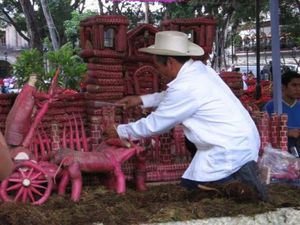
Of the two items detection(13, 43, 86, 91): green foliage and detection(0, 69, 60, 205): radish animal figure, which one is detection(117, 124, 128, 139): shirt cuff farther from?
detection(13, 43, 86, 91): green foliage

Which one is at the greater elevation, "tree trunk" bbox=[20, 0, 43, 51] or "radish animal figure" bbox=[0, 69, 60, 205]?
"tree trunk" bbox=[20, 0, 43, 51]

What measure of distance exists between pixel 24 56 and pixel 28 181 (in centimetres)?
455

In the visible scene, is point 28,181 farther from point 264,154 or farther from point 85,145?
point 264,154

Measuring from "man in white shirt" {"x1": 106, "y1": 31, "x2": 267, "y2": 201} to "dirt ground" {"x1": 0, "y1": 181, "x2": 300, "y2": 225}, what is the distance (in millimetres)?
120

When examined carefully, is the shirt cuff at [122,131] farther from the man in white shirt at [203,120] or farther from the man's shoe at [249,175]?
the man's shoe at [249,175]

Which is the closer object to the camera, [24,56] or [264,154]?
[264,154]

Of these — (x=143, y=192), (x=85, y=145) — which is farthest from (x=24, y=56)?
(x=143, y=192)

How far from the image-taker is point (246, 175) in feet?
10.2

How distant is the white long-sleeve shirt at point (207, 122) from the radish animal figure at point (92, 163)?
1.53ft

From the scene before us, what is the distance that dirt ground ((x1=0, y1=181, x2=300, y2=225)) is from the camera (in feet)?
9.48

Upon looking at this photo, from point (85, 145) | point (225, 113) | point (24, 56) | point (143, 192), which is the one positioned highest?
point (24, 56)

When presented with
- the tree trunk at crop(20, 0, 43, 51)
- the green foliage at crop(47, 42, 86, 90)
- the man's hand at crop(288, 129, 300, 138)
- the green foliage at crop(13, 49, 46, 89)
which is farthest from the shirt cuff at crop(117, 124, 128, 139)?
the tree trunk at crop(20, 0, 43, 51)

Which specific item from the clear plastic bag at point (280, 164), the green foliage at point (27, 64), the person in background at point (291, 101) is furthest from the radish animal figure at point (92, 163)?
the green foliage at point (27, 64)

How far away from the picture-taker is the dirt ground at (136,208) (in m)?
2.89
